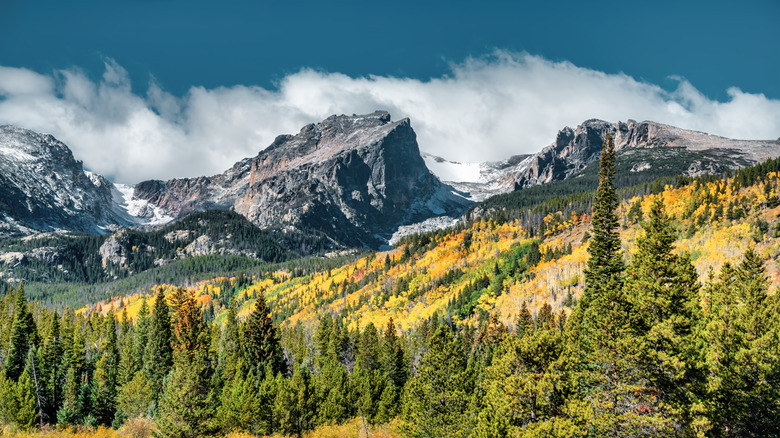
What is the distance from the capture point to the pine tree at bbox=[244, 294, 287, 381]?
193 feet

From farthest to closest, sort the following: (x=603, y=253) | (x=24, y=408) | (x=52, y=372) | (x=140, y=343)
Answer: (x=52, y=372) < (x=140, y=343) < (x=24, y=408) < (x=603, y=253)

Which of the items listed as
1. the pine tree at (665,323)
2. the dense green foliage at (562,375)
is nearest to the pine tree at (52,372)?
the dense green foliage at (562,375)

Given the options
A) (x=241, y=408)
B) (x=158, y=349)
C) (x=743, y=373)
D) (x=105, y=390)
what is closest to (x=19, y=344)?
(x=105, y=390)

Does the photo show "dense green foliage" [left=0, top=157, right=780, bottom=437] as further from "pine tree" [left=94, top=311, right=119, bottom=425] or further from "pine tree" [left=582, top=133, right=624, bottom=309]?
"pine tree" [left=94, top=311, right=119, bottom=425]

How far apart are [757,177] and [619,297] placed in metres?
170

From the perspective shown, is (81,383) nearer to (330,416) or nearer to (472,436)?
(330,416)

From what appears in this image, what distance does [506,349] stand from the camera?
30875mm

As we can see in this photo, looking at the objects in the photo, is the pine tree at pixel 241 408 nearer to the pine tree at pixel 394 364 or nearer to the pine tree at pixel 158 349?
the pine tree at pixel 158 349

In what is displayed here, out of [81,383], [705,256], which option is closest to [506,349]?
[81,383]

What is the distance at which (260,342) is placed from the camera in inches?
2339

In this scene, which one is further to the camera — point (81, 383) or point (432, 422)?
point (81, 383)

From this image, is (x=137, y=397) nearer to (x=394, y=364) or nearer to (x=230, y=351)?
(x=230, y=351)

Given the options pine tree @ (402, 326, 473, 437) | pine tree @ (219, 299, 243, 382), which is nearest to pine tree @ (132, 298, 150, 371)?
pine tree @ (219, 299, 243, 382)

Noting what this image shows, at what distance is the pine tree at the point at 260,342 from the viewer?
58.9 m
